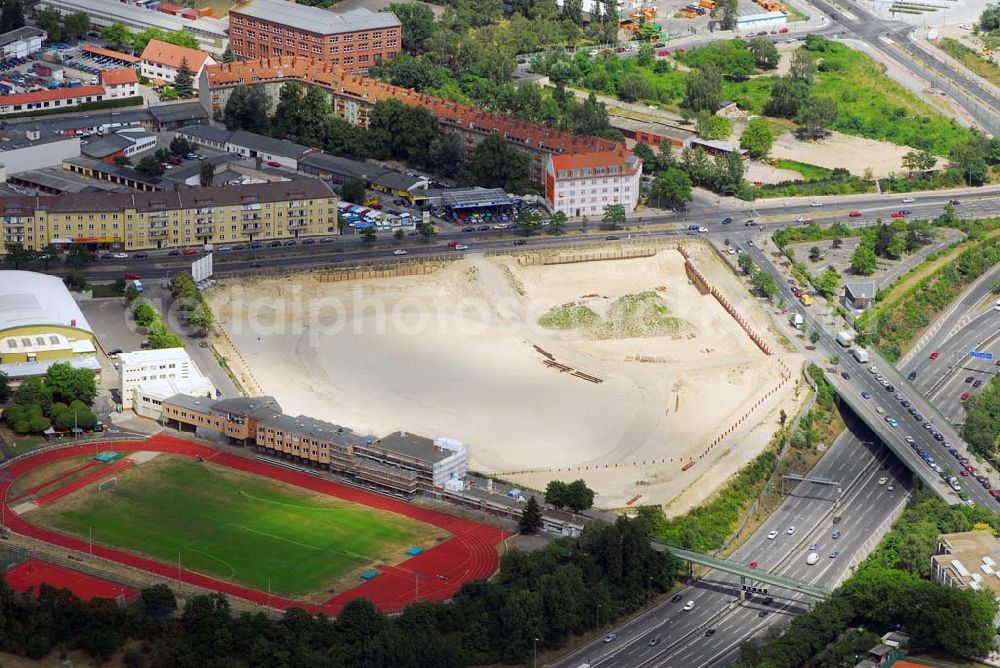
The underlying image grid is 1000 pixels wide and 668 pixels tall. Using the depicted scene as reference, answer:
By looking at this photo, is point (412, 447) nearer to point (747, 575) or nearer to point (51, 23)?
point (747, 575)

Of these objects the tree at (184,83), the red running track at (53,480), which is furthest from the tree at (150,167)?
the red running track at (53,480)

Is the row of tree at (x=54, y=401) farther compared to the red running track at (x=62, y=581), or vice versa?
the row of tree at (x=54, y=401)

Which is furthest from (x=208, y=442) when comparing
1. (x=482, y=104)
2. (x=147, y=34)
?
(x=147, y=34)

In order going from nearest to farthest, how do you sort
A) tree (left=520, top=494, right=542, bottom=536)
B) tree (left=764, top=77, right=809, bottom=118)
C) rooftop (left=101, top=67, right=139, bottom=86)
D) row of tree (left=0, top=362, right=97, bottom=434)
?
tree (left=520, top=494, right=542, bottom=536)
row of tree (left=0, top=362, right=97, bottom=434)
rooftop (left=101, top=67, right=139, bottom=86)
tree (left=764, top=77, right=809, bottom=118)

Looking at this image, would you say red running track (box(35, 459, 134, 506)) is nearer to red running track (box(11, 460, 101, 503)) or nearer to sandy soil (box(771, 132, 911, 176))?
red running track (box(11, 460, 101, 503))

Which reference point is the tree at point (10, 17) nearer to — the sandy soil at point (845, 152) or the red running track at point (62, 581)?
the sandy soil at point (845, 152)

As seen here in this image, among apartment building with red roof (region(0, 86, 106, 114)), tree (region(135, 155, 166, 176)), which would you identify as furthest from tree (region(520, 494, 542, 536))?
apartment building with red roof (region(0, 86, 106, 114))
